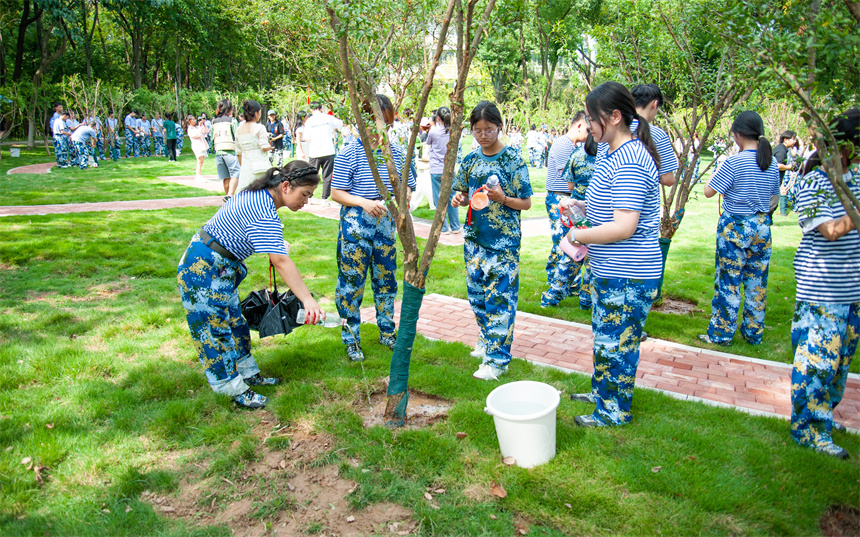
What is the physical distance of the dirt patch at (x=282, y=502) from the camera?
111 inches

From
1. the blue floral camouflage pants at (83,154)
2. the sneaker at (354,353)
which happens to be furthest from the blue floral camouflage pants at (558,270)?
the blue floral camouflage pants at (83,154)

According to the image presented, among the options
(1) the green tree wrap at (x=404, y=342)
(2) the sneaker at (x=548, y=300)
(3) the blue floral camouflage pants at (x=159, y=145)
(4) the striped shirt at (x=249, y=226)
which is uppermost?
(3) the blue floral camouflage pants at (x=159, y=145)

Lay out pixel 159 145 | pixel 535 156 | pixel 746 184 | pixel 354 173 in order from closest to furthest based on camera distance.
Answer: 1. pixel 354 173
2. pixel 746 184
3. pixel 535 156
4. pixel 159 145

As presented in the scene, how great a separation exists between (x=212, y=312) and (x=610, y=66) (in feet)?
17.8

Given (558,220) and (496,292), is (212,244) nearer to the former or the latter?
(496,292)

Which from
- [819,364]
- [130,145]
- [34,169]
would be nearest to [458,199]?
[819,364]

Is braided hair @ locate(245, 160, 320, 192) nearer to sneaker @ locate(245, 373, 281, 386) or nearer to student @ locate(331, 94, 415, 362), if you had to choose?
student @ locate(331, 94, 415, 362)

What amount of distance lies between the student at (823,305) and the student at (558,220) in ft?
9.00

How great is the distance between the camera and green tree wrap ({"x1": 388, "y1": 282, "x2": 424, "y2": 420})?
3479mm

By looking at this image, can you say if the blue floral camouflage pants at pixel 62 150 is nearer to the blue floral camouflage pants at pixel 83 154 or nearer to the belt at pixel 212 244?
the blue floral camouflage pants at pixel 83 154

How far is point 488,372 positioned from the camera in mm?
4359

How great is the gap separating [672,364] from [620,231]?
2227 mm

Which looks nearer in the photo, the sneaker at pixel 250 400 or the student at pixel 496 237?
the sneaker at pixel 250 400

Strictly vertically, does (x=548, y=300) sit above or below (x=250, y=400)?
above
